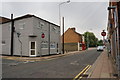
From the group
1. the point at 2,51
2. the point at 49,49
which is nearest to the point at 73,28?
the point at 49,49

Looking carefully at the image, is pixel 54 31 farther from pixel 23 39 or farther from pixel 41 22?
pixel 23 39

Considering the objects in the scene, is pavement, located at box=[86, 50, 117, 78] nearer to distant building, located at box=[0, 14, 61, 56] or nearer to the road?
the road

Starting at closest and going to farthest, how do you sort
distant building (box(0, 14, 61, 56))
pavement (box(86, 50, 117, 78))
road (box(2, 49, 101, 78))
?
pavement (box(86, 50, 117, 78)) → road (box(2, 49, 101, 78)) → distant building (box(0, 14, 61, 56))

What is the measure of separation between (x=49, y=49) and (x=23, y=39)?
577cm

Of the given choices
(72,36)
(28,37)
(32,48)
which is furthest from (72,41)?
(28,37)

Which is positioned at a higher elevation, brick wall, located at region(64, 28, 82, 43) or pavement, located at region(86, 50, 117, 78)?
brick wall, located at region(64, 28, 82, 43)

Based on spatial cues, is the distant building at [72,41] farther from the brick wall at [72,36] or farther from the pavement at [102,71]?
the pavement at [102,71]

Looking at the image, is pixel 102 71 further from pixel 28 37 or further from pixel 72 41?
pixel 72 41

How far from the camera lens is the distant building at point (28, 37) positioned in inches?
821

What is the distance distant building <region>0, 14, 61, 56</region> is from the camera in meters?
20.8

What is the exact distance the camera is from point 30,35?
67.8 feet

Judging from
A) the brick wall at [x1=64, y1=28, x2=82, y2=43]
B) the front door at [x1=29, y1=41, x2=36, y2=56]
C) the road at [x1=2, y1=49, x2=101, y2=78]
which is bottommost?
the road at [x1=2, y1=49, x2=101, y2=78]

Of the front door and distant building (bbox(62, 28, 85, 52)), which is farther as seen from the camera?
distant building (bbox(62, 28, 85, 52))

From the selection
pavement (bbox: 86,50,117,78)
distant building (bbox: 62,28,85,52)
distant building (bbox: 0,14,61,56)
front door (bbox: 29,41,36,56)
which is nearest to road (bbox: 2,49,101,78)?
pavement (bbox: 86,50,117,78)
